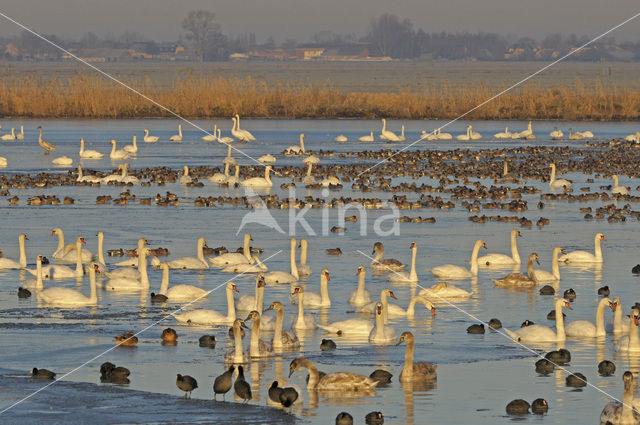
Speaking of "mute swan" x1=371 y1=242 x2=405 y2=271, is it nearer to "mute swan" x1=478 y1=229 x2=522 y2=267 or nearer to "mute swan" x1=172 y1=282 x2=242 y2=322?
"mute swan" x1=478 y1=229 x2=522 y2=267

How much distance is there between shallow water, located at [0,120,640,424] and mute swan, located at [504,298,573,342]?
21 cm

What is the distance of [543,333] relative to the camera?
16844 mm

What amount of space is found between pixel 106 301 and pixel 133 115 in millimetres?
51802

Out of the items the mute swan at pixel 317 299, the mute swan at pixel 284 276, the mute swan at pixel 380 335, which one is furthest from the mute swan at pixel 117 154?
the mute swan at pixel 380 335

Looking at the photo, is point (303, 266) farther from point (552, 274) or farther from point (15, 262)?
point (15, 262)

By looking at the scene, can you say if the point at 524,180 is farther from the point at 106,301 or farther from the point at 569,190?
the point at 106,301

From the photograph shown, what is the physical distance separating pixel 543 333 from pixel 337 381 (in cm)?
395

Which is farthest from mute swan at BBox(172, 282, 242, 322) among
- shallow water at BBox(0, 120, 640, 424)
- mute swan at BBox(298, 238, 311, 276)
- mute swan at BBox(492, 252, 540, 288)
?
mute swan at BBox(492, 252, 540, 288)

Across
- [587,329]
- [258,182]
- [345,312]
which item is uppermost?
[587,329]

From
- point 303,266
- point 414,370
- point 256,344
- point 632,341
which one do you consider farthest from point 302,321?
point 303,266

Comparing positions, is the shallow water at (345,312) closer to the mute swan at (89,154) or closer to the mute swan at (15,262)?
the mute swan at (15,262)

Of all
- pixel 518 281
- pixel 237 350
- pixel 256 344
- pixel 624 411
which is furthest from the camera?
pixel 518 281

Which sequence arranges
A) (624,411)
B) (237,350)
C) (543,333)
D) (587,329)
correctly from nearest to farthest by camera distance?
(624,411) < (237,350) < (543,333) < (587,329)

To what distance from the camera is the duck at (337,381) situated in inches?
556
